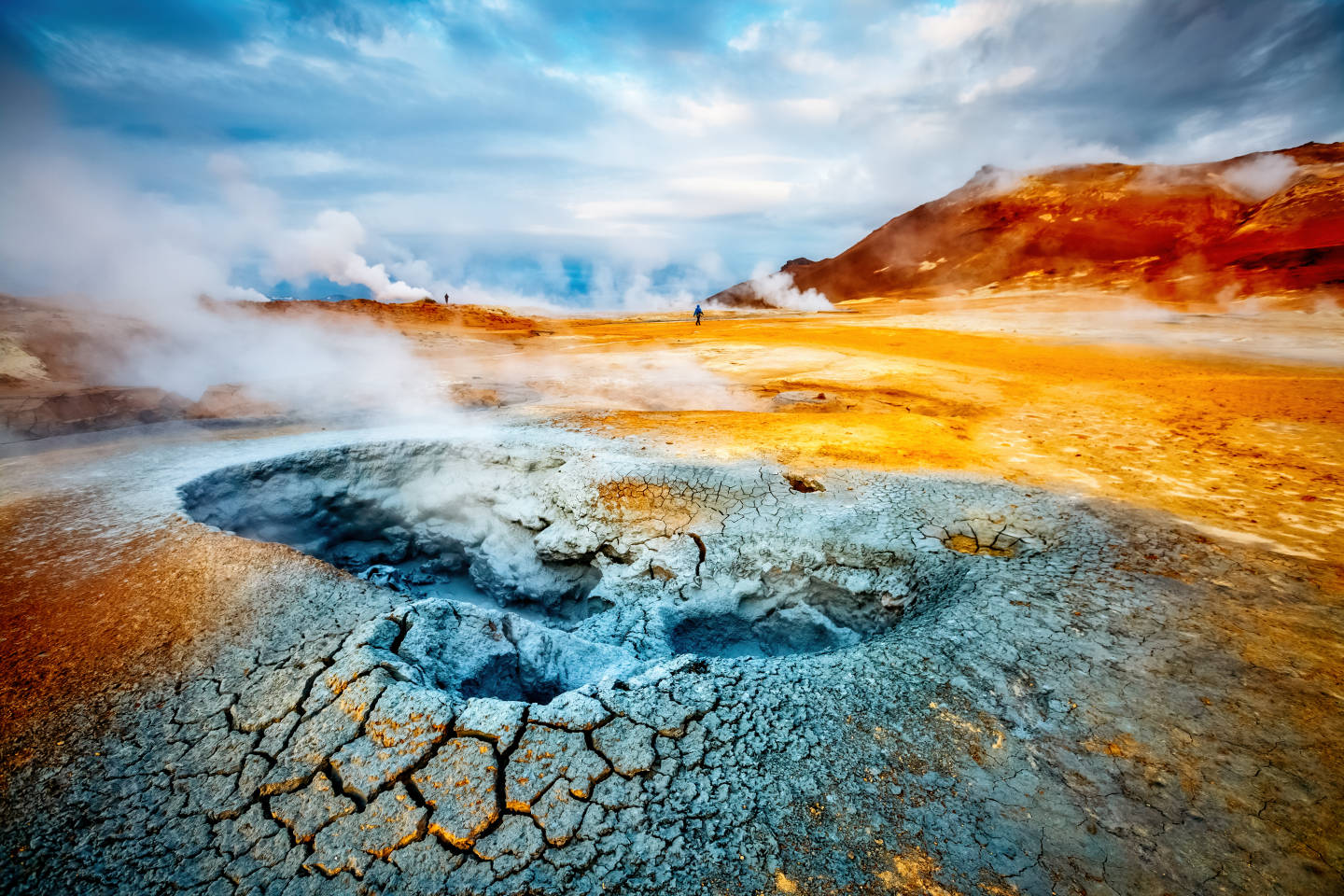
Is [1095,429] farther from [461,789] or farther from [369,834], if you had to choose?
[369,834]

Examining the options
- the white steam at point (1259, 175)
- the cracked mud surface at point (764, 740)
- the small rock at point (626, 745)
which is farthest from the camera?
the white steam at point (1259, 175)

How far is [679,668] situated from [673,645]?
0.97 meters

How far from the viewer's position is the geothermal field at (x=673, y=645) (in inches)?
66.4

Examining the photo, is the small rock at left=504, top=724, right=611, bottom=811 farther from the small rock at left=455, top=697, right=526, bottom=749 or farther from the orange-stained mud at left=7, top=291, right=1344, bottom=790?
the orange-stained mud at left=7, top=291, right=1344, bottom=790

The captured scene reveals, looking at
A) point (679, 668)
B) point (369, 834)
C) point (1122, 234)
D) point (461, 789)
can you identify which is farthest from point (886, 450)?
point (1122, 234)

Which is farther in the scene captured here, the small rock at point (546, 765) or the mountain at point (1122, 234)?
the mountain at point (1122, 234)

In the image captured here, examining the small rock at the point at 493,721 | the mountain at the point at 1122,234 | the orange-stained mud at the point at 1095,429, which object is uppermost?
the mountain at the point at 1122,234

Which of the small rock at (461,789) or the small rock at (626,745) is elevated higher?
the small rock at (461,789)

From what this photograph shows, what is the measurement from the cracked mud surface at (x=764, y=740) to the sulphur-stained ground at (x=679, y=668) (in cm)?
1

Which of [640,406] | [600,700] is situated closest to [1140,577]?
[600,700]

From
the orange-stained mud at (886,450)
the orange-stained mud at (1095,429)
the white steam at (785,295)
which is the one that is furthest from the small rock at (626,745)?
the white steam at (785,295)

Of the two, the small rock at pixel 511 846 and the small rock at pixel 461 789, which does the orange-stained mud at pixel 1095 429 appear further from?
the small rock at pixel 511 846

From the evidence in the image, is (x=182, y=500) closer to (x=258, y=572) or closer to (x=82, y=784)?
(x=258, y=572)

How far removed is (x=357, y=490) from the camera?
17.4ft
